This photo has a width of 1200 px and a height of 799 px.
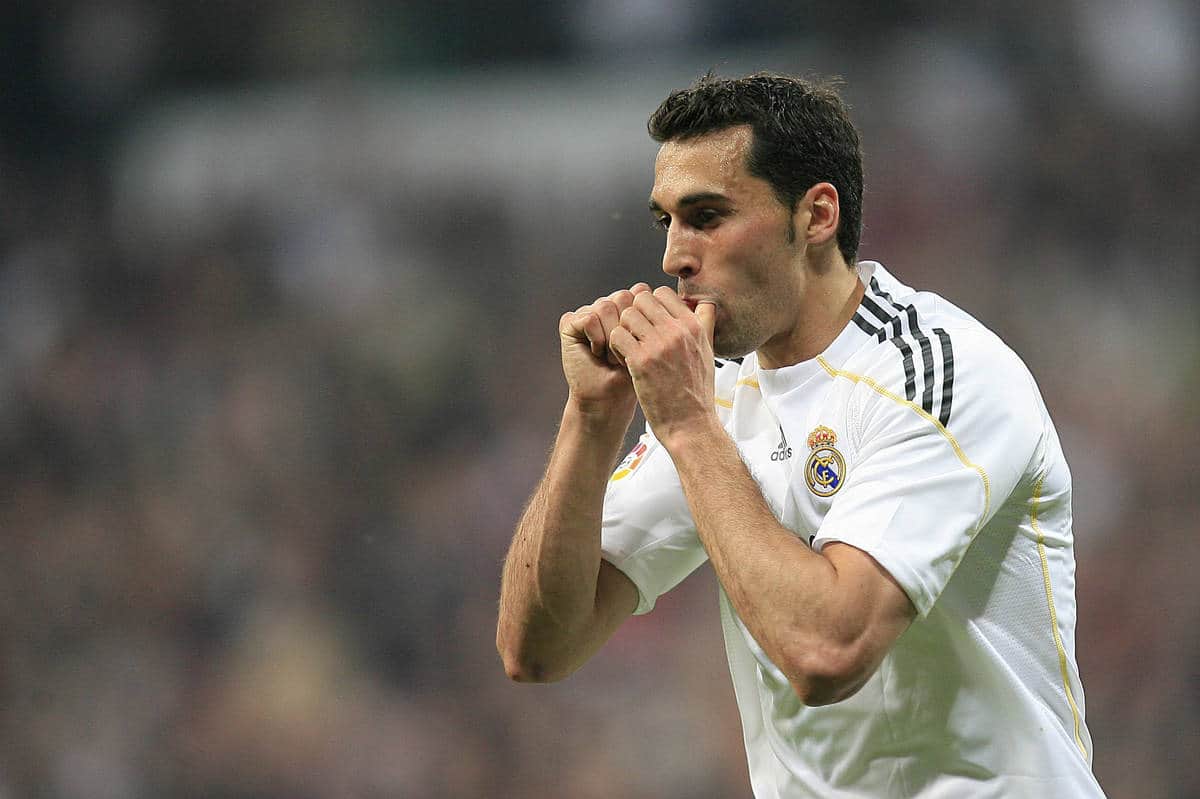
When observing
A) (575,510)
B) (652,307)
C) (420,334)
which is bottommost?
(420,334)

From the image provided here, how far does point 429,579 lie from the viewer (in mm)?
6734

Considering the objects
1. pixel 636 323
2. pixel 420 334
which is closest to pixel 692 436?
pixel 636 323

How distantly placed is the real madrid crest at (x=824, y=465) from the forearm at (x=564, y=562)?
1.26ft

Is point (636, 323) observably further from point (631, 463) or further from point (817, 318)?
point (631, 463)

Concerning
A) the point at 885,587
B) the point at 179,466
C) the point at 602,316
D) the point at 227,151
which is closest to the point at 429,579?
the point at 179,466

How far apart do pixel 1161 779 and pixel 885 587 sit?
468 centimetres

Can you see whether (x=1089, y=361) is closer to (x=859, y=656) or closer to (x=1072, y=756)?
(x=1072, y=756)

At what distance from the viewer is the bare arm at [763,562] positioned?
1.96 metres

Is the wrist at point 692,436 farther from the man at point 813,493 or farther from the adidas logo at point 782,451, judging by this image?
the adidas logo at point 782,451

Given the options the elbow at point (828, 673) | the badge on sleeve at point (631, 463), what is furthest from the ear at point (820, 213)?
the elbow at point (828, 673)

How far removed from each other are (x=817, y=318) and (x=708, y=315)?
0.26 meters

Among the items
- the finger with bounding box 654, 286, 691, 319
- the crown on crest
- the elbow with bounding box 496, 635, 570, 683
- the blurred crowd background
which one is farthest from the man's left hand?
the blurred crowd background

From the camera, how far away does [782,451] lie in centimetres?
246

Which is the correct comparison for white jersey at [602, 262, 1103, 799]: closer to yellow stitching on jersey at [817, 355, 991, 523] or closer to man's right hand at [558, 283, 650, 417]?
yellow stitching on jersey at [817, 355, 991, 523]
